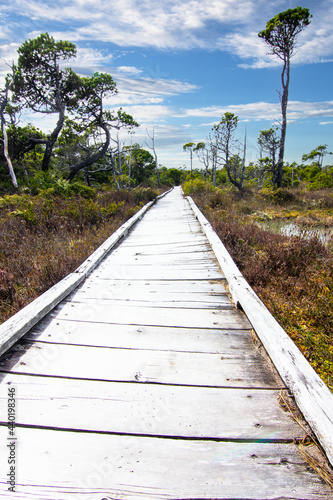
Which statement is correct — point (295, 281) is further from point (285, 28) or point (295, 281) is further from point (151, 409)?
point (285, 28)

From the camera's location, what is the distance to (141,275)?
391cm

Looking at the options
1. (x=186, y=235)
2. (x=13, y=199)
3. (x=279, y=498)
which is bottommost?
(x=279, y=498)

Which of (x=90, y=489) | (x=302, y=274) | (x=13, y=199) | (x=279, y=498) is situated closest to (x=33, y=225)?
(x=13, y=199)

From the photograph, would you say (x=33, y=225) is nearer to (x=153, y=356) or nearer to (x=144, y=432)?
(x=153, y=356)

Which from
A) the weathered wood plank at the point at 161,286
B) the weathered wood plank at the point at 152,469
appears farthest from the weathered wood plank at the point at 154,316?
the weathered wood plank at the point at 152,469

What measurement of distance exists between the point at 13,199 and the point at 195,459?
11.6m

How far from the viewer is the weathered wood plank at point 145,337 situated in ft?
7.30

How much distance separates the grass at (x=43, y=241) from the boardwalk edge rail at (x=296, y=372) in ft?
8.66

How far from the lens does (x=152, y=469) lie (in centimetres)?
128

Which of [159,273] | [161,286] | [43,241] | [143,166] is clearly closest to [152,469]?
[161,286]

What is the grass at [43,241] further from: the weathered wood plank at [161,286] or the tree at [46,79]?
the tree at [46,79]

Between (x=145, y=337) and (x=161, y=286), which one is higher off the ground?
(x=161, y=286)

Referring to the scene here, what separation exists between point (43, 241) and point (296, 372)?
579cm

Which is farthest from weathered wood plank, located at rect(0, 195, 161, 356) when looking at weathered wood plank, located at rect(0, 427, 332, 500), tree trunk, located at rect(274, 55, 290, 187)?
tree trunk, located at rect(274, 55, 290, 187)
